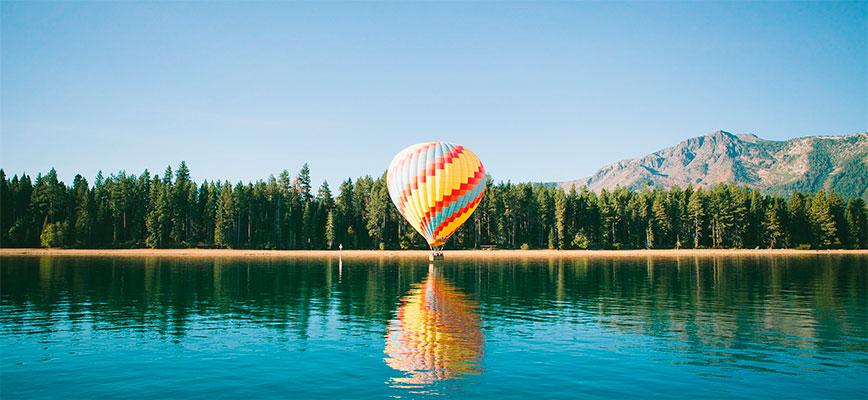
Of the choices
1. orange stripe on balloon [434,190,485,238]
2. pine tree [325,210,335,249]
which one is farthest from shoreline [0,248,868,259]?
orange stripe on balloon [434,190,485,238]

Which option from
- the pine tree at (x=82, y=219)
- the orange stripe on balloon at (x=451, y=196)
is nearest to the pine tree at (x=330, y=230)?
the pine tree at (x=82, y=219)

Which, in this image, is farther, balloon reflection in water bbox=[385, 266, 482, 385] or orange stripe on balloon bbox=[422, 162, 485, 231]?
orange stripe on balloon bbox=[422, 162, 485, 231]

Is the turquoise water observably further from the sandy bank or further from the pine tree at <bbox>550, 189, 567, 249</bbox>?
the pine tree at <bbox>550, 189, 567, 249</bbox>

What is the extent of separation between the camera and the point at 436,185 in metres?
74.6

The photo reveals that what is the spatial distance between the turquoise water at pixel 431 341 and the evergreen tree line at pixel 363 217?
8952 centimetres

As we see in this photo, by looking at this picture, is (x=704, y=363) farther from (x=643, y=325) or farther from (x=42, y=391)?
(x=42, y=391)

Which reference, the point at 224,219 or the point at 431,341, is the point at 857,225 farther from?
the point at 431,341

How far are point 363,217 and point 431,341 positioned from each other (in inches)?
4870

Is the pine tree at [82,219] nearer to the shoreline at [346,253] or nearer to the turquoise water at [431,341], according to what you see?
the shoreline at [346,253]

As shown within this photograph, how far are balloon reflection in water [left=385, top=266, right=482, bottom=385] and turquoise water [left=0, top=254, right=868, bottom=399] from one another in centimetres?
13

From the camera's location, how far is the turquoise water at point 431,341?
20875 millimetres

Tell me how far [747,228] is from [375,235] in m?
98.7

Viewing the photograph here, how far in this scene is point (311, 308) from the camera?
41.0 meters

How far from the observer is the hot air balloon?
244ft
